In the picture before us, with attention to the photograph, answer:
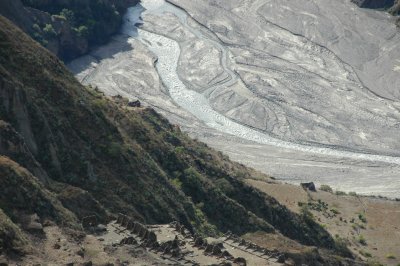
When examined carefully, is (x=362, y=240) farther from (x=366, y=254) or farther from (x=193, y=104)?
(x=193, y=104)

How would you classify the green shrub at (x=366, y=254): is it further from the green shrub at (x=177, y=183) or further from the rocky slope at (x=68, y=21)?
the rocky slope at (x=68, y=21)

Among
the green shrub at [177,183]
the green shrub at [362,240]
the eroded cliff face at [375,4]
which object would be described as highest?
the green shrub at [177,183]

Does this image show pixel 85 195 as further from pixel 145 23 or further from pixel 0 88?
pixel 145 23

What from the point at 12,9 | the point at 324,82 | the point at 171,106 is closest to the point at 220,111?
the point at 171,106

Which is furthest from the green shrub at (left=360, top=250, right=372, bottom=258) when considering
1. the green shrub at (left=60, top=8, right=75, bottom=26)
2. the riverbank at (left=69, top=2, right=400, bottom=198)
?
the green shrub at (left=60, top=8, right=75, bottom=26)

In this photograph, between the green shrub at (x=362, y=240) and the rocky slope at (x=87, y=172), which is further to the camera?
the green shrub at (x=362, y=240)

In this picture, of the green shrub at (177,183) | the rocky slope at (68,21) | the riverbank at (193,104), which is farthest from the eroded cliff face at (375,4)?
the green shrub at (177,183)

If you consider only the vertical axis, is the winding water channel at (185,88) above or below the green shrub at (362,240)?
below
